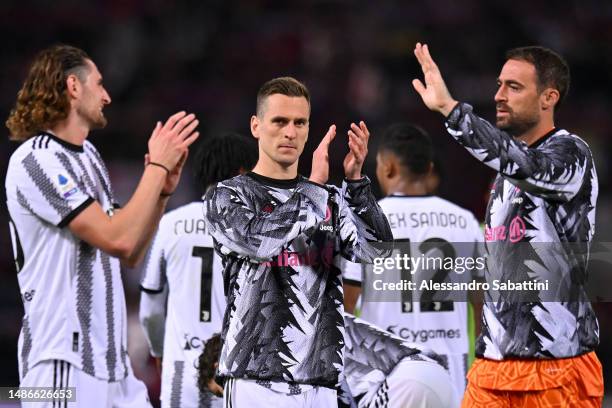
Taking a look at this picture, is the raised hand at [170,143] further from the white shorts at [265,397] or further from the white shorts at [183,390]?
the white shorts at [183,390]

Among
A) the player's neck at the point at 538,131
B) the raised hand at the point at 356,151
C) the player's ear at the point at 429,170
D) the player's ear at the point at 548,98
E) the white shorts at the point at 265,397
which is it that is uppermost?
the player's ear at the point at 429,170

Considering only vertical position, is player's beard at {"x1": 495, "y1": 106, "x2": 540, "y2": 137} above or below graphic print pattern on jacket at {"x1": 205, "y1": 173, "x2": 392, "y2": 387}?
above

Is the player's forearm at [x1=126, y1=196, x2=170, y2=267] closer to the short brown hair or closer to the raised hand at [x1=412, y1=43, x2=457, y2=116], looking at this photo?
the short brown hair

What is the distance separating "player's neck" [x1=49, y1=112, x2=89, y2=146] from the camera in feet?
15.1

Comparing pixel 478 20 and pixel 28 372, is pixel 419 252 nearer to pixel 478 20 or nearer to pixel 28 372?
pixel 28 372

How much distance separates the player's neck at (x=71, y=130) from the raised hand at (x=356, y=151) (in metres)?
1.18

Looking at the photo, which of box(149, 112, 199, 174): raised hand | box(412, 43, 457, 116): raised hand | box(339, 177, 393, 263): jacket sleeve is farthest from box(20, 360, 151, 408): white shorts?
box(412, 43, 457, 116): raised hand

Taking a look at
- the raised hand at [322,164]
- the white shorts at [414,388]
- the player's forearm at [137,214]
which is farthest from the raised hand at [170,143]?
the white shorts at [414,388]

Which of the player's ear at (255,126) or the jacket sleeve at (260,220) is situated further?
the player's ear at (255,126)

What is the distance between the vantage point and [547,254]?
15.4ft

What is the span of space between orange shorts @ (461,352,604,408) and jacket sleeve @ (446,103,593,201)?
743 mm

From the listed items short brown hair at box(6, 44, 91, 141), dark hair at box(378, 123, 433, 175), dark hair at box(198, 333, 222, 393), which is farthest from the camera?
dark hair at box(378, 123, 433, 175)

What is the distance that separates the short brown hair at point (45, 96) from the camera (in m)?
4.57

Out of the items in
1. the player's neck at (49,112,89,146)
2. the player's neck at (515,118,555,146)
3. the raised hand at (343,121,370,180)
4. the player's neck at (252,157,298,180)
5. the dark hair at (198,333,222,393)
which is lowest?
the dark hair at (198,333,222,393)
